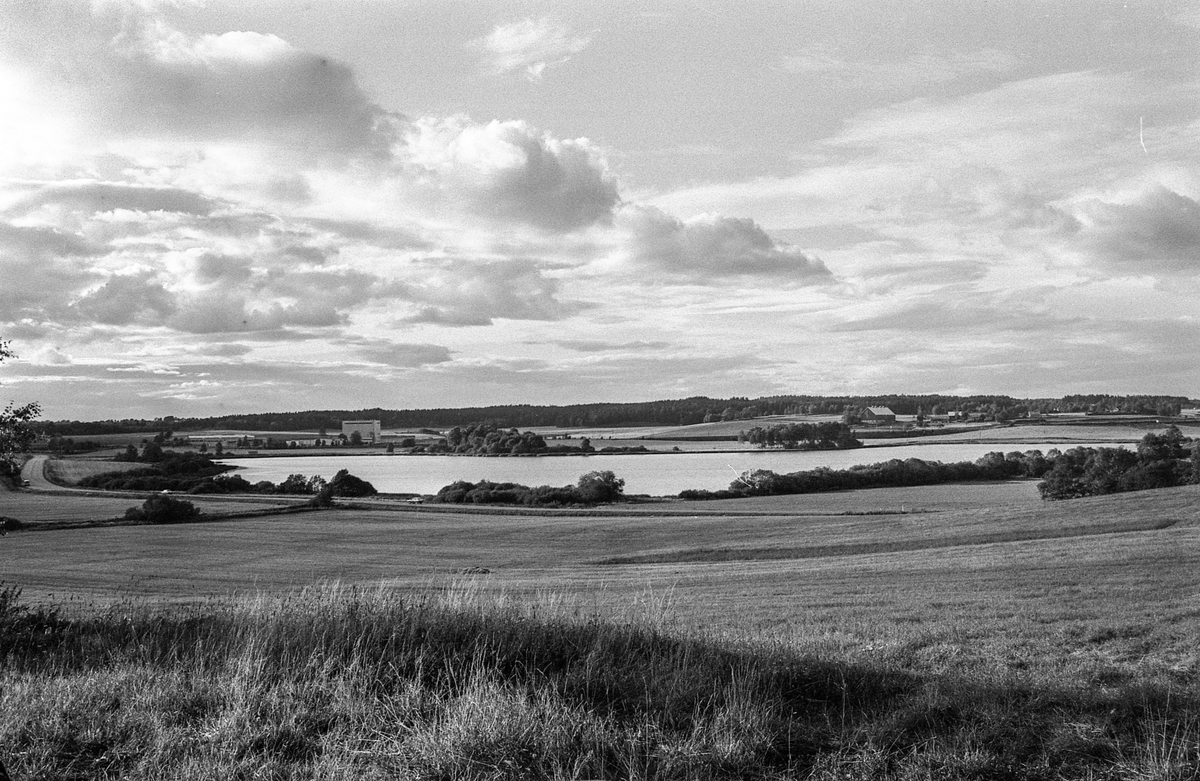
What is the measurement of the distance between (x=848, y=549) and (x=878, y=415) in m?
97.0

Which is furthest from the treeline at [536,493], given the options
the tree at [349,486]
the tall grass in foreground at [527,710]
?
the tall grass in foreground at [527,710]

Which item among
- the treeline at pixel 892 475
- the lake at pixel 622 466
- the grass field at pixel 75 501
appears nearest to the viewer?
the grass field at pixel 75 501

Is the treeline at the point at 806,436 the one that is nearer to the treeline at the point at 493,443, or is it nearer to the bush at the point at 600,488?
the treeline at the point at 493,443

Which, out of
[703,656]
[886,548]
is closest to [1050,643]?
[703,656]

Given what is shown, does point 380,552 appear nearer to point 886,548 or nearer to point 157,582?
point 157,582

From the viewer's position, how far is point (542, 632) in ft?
25.7

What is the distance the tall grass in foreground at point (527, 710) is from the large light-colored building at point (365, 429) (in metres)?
128

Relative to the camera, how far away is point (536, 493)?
85.6m

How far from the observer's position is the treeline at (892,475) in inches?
3514

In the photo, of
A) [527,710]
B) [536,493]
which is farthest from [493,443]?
[527,710]

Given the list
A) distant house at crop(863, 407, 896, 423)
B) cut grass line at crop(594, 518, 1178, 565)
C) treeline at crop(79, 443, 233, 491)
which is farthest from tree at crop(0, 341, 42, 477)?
distant house at crop(863, 407, 896, 423)

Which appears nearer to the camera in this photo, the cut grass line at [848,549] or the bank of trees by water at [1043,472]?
the cut grass line at [848,549]

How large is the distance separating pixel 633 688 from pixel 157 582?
37.8m

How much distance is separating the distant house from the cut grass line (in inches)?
3626
